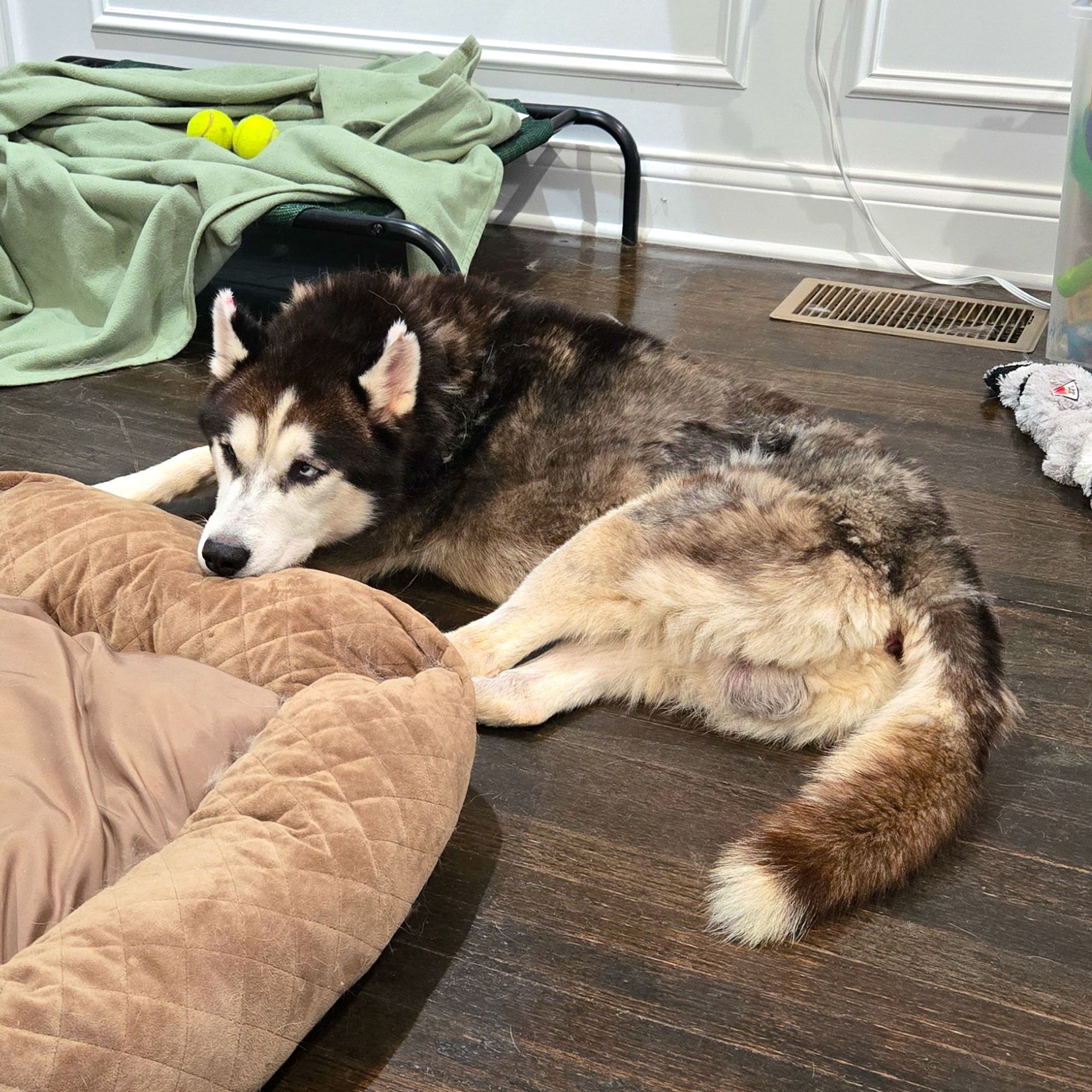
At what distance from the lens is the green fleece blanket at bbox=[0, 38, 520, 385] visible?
3.02m

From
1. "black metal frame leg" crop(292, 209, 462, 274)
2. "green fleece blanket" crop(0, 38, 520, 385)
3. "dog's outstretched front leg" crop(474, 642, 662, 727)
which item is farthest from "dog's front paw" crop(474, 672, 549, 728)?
"green fleece blanket" crop(0, 38, 520, 385)

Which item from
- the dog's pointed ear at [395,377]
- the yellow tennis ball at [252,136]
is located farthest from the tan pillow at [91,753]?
the yellow tennis ball at [252,136]

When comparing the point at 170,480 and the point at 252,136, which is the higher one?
the point at 252,136

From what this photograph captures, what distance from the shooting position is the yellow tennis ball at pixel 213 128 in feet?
11.4

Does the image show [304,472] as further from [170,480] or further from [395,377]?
[170,480]

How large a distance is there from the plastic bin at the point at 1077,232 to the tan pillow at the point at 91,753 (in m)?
2.51

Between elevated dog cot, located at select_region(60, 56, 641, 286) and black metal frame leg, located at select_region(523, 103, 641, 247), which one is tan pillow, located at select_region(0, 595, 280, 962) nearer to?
elevated dog cot, located at select_region(60, 56, 641, 286)

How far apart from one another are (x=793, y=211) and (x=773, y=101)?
39cm

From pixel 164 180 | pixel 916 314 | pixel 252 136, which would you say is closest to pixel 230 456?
pixel 164 180

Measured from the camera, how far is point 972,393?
3078mm

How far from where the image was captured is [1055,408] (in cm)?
273

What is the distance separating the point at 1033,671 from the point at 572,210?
2.91 meters

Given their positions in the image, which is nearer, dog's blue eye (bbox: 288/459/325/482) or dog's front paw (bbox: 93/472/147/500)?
dog's blue eye (bbox: 288/459/325/482)

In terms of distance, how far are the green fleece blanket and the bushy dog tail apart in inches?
79.5
